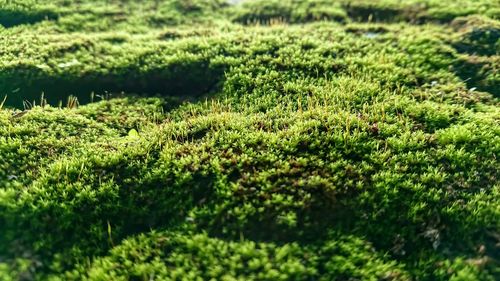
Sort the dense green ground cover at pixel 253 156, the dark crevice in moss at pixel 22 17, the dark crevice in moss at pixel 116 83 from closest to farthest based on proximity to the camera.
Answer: the dense green ground cover at pixel 253 156, the dark crevice in moss at pixel 116 83, the dark crevice in moss at pixel 22 17

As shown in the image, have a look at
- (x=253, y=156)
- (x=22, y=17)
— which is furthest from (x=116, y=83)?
(x=22, y=17)

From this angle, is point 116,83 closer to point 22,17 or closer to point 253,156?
point 253,156

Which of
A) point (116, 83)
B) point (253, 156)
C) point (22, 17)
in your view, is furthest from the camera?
point (22, 17)

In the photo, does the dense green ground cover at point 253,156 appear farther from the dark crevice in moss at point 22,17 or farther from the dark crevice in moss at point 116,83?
the dark crevice in moss at point 22,17

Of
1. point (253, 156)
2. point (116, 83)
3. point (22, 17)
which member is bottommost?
point (253, 156)

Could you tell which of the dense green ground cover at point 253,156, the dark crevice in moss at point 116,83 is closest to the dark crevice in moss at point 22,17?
the dense green ground cover at point 253,156

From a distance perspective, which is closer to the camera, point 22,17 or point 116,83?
point 116,83

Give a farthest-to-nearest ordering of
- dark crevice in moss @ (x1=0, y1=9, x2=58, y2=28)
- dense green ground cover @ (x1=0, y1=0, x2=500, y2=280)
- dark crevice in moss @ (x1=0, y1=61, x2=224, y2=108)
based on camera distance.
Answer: dark crevice in moss @ (x1=0, y1=9, x2=58, y2=28)
dark crevice in moss @ (x1=0, y1=61, x2=224, y2=108)
dense green ground cover @ (x1=0, y1=0, x2=500, y2=280)

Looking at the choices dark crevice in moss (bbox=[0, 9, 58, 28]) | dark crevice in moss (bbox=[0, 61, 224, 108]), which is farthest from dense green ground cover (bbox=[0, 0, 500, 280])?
dark crevice in moss (bbox=[0, 9, 58, 28])

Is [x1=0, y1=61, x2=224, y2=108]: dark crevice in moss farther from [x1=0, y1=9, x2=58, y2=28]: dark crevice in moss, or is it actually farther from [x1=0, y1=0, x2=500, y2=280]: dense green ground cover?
[x1=0, y1=9, x2=58, y2=28]: dark crevice in moss

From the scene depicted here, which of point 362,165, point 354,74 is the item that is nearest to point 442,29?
point 354,74
